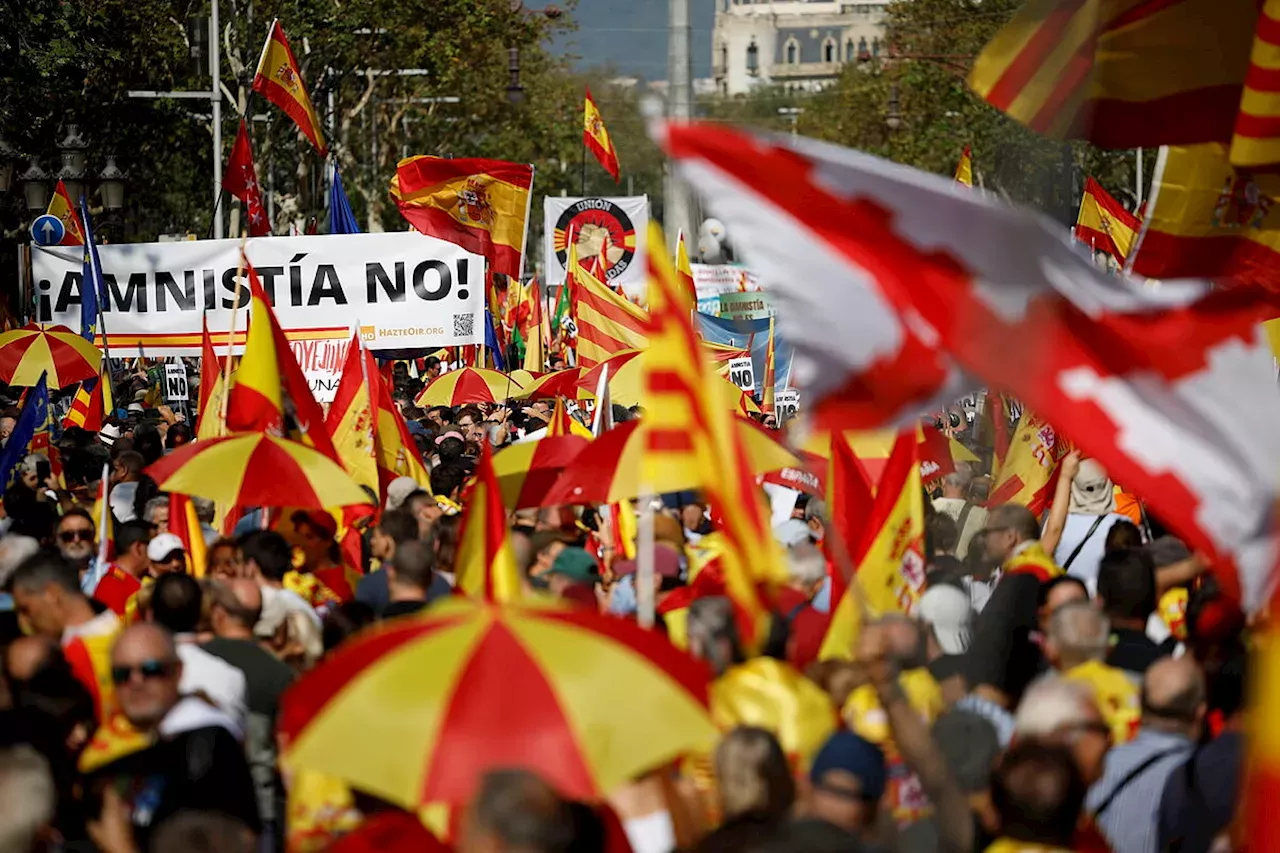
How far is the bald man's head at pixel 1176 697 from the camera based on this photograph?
17.0ft

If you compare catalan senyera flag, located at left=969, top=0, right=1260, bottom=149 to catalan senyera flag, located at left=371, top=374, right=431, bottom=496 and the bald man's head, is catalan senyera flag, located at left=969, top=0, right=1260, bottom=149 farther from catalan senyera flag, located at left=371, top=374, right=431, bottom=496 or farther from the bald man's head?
catalan senyera flag, located at left=371, top=374, right=431, bottom=496

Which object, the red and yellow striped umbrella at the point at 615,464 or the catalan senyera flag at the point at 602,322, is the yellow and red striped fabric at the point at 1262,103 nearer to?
the red and yellow striped umbrella at the point at 615,464

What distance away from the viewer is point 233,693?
5746 mm

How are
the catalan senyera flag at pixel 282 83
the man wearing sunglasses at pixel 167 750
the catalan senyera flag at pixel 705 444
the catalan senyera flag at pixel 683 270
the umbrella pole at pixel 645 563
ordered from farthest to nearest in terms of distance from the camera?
the catalan senyera flag at pixel 282 83, the catalan senyera flag at pixel 683 270, the umbrella pole at pixel 645 563, the man wearing sunglasses at pixel 167 750, the catalan senyera flag at pixel 705 444

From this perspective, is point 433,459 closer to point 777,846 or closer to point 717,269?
point 777,846

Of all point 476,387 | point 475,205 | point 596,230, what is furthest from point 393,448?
point 596,230

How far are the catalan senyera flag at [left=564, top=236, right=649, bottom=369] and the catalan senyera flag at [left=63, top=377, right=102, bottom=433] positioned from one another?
11.5ft

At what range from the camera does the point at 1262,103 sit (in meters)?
7.56

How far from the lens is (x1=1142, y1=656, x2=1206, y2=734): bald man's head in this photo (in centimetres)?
519

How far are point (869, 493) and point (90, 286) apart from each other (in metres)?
8.77

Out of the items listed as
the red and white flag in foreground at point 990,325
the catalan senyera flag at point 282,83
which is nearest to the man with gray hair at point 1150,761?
the red and white flag in foreground at point 990,325

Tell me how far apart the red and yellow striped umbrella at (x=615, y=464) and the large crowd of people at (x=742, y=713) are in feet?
1.22

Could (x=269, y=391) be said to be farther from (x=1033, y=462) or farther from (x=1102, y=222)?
(x=1102, y=222)

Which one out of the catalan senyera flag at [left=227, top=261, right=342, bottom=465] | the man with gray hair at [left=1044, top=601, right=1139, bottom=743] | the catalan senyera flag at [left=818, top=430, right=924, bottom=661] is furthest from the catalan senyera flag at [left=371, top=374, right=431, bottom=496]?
the man with gray hair at [left=1044, top=601, right=1139, bottom=743]
